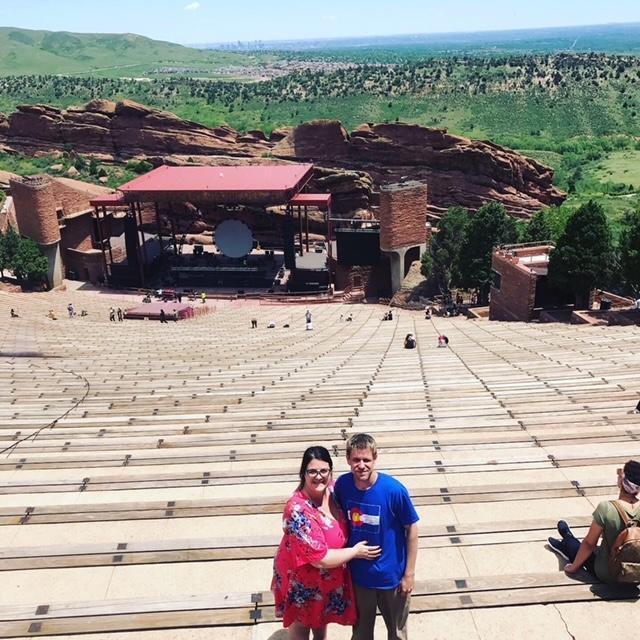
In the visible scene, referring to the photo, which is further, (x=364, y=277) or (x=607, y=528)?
(x=364, y=277)

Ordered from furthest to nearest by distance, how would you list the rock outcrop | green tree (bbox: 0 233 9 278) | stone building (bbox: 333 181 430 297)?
the rock outcrop
stone building (bbox: 333 181 430 297)
green tree (bbox: 0 233 9 278)

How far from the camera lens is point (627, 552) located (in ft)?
16.0

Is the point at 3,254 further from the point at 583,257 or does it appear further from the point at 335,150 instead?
the point at 583,257

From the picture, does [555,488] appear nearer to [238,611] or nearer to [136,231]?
[238,611]

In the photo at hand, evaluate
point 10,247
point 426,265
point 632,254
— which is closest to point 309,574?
point 632,254

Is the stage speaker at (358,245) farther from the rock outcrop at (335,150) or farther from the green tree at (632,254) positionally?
the green tree at (632,254)

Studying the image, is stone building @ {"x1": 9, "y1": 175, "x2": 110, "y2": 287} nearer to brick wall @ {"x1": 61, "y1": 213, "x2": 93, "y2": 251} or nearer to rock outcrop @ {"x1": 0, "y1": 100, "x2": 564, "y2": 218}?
brick wall @ {"x1": 61, "y1": 213, "x2": 93, "y2": 251}

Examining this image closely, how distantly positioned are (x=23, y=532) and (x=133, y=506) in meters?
1.03

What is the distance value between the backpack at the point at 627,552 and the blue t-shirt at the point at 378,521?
68.2 inches

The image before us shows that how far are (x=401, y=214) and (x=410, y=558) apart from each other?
44.9m

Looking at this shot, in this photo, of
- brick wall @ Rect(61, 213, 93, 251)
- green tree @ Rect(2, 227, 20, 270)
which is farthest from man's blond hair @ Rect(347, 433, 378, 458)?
brick wall @ Rect(61, 213, 93, 251)

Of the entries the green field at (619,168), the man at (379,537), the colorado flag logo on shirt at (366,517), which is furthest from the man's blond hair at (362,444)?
the green field at (619,168)

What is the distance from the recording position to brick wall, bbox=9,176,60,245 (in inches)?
1921

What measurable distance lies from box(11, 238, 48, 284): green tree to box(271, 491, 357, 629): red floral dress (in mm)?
48534
